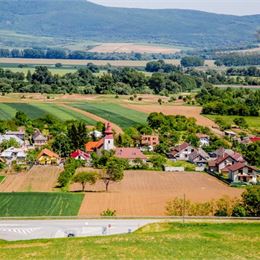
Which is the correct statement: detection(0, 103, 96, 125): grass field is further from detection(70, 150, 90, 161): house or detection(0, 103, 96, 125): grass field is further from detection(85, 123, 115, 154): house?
detection(70, 150, 90, 161): house

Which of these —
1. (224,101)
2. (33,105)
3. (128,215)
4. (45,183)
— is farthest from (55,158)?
(224,101)

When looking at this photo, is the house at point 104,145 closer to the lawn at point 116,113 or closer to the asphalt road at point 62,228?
the lawn at point 116,113

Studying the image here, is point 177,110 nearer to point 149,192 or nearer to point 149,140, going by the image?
point 149,140

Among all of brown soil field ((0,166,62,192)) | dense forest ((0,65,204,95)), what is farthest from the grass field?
brown soil field ((0,166,62,192))

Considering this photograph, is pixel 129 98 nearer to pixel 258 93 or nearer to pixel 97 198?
pixel 258 93

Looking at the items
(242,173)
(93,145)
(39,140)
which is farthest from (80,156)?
(242,173)

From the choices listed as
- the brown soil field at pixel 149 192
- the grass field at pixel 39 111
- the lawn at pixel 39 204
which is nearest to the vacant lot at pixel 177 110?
the grass field at pixel 39 111
